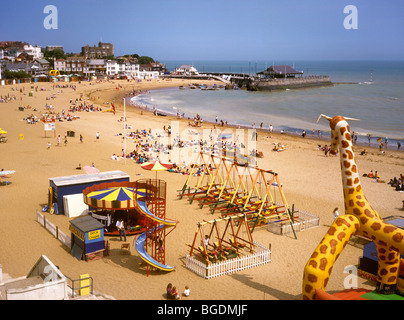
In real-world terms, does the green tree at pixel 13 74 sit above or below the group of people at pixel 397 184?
above

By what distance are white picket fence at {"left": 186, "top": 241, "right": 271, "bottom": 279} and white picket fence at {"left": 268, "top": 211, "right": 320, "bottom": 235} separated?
2.92 meters

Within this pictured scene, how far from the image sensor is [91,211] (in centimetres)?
1827

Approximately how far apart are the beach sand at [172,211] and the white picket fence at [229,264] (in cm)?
20

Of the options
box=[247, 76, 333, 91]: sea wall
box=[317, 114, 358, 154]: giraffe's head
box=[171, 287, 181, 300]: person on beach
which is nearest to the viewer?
box=[317, 114, 358, 154]: giraffe's head

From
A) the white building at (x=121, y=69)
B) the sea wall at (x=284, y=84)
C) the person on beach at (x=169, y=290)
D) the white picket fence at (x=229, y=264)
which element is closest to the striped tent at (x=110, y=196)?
the white picket fence at (x=229, y=264)

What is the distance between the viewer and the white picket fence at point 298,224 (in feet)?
59.3

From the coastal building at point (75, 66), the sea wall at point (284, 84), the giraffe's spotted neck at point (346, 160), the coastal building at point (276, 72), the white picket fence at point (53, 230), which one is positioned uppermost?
the coastal building at point (75, 66)

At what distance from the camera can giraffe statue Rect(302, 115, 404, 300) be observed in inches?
397

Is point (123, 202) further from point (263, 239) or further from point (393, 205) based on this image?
point (393, 205)

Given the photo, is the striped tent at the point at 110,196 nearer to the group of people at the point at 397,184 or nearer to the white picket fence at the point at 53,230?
the white picket fence at the point at 53,230

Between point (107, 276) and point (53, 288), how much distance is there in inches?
154

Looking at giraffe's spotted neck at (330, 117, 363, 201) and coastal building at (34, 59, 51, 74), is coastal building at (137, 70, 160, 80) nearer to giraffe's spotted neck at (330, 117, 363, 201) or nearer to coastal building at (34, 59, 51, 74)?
coastal building at (34, 59, 51, 74)

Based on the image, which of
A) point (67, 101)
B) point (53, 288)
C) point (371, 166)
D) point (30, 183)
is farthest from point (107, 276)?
point (67, 101)

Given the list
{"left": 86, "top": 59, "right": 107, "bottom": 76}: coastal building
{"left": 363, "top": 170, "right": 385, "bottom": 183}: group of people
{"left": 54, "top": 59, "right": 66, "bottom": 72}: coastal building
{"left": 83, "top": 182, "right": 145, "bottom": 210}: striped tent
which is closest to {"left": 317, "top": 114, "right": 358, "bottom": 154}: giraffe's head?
{"left": 83, "top": 182, "right": 145, "bottom": 210}: striped tent
